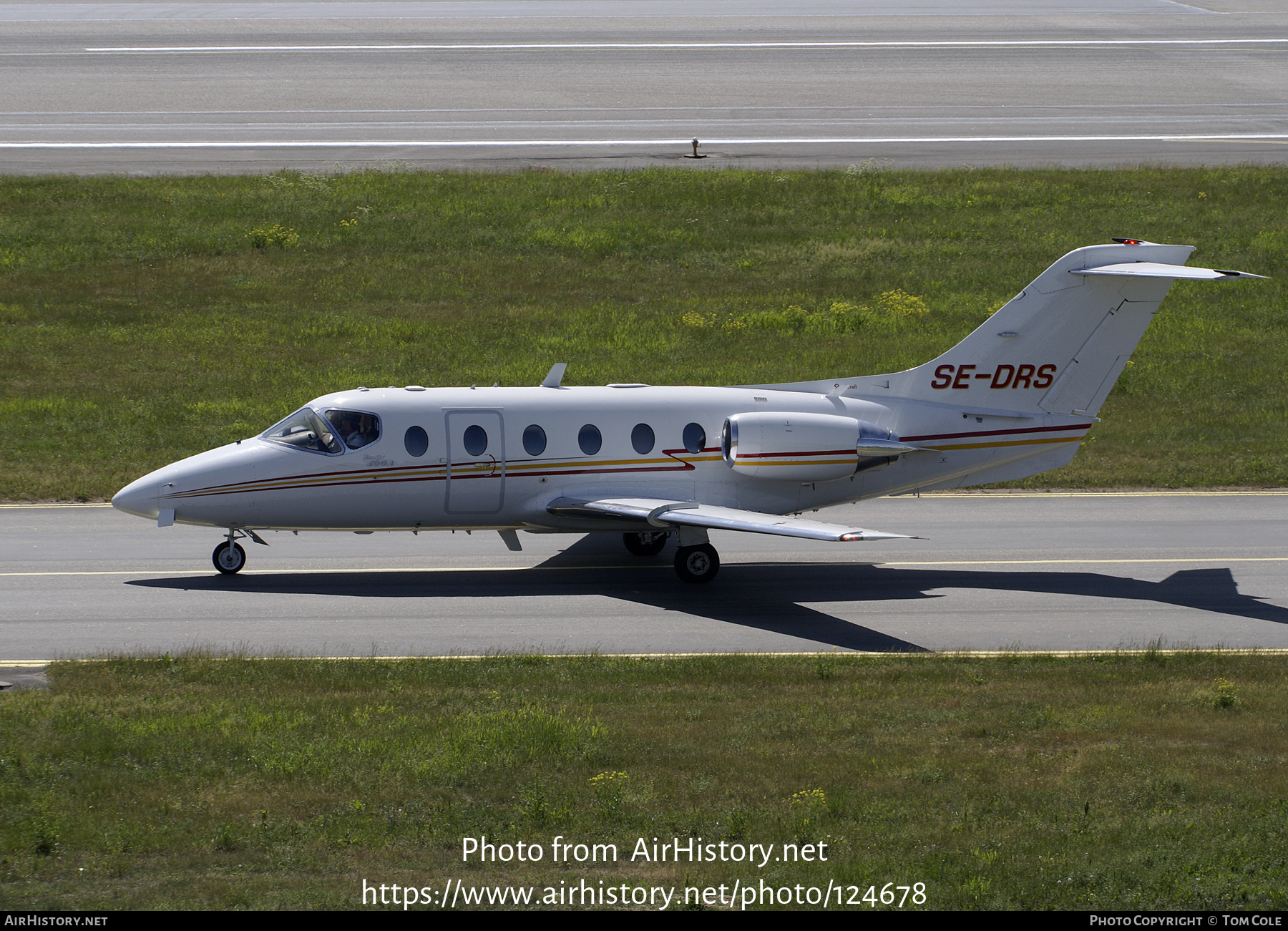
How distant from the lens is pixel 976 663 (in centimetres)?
1747

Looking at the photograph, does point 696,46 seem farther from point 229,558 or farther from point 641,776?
point 641,776

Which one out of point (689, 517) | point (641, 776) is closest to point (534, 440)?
point (689, 517)

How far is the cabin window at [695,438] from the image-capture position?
73.1 ft

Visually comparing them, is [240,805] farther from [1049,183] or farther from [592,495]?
[1049,183]

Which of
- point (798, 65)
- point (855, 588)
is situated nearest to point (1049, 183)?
point (798, 65)

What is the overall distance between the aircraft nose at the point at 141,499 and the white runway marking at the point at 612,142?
3034cm

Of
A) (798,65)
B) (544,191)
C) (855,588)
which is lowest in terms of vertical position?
(855,588)

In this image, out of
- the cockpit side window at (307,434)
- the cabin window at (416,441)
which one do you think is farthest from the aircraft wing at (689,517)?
the cockpit side window at (307,434)

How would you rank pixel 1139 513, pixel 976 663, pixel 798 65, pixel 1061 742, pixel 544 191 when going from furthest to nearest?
pixel 798 65
pixel 544 191
pixel 1139 513
pixel 976 663
pixel 1061 742

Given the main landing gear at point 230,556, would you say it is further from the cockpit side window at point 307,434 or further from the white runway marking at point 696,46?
the white runway marking at point 696,46

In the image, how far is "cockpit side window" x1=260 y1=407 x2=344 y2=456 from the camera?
21406 mm

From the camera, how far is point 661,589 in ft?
70.5

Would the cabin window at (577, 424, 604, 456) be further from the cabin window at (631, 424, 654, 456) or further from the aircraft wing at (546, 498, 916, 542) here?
the aircraft wing at (546, 498, 916, 542)

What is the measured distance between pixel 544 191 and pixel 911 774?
34.8 m
